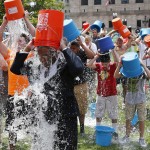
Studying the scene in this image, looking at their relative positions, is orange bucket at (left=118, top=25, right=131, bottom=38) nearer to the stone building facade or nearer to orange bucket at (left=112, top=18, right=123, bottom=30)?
orange bucket at (left=112, top=18, right=123, bottom=30)

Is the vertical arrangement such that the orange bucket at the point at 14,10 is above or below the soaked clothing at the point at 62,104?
above

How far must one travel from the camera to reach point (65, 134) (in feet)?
11.9

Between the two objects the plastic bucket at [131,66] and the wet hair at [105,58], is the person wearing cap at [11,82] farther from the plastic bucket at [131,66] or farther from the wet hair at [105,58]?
the wet hair at [105,58]

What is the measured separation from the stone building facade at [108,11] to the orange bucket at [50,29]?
198ft

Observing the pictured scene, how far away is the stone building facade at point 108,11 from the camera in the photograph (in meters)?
64.5

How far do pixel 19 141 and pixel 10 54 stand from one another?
1612 millimetres

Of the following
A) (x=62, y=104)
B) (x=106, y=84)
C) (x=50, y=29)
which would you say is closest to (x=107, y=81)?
(x=106, y=84)

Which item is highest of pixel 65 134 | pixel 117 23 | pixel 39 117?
pixel 117 23

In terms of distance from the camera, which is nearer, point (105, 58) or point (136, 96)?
point (136, 96)

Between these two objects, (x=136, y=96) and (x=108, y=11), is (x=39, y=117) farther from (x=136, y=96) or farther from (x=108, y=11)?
(x=108, y=11)

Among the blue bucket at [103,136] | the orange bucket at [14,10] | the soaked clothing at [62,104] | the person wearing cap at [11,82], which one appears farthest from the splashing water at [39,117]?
the blue bucket at [103,136]

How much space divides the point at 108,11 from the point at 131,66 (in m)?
61.3

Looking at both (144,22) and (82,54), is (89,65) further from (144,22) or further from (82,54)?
A: (144,22)

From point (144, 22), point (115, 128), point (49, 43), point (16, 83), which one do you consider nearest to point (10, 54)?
point (16, 83)
